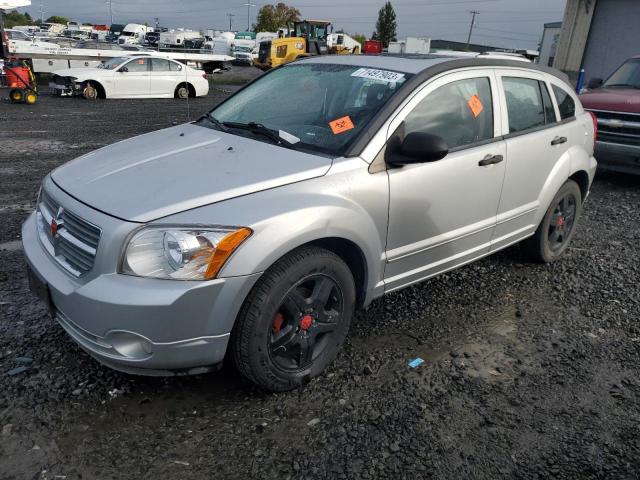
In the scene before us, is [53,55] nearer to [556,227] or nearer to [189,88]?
[189,88]

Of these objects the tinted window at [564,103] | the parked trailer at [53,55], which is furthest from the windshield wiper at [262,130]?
the parked trailer at [53,55]

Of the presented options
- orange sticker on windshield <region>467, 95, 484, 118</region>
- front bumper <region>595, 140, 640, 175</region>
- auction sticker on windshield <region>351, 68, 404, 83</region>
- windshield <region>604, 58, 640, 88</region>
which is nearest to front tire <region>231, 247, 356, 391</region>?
auction sticker on windshield <region>351, 68, 404, 83</region>

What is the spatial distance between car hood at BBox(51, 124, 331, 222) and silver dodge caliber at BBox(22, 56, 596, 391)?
12mm

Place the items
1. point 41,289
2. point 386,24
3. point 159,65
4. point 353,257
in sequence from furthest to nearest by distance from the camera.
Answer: point 386,24 < point 159,65 < point 353,257 < point 41,289

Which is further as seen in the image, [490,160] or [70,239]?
[490,160]

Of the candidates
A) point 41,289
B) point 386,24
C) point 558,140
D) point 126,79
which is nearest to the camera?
point 41,289

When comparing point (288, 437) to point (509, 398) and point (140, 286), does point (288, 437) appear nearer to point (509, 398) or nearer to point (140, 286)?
point (140, 286)

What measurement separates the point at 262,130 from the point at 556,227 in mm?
2962

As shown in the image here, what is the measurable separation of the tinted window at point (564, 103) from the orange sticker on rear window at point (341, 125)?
236 cm

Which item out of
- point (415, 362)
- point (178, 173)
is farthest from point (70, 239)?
point (415, 362)

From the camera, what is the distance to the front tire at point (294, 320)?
8.48ft

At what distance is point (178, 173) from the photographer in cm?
283

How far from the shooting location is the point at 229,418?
2705mm

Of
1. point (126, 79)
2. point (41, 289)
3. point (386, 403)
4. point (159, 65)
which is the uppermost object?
point (41, 289)
